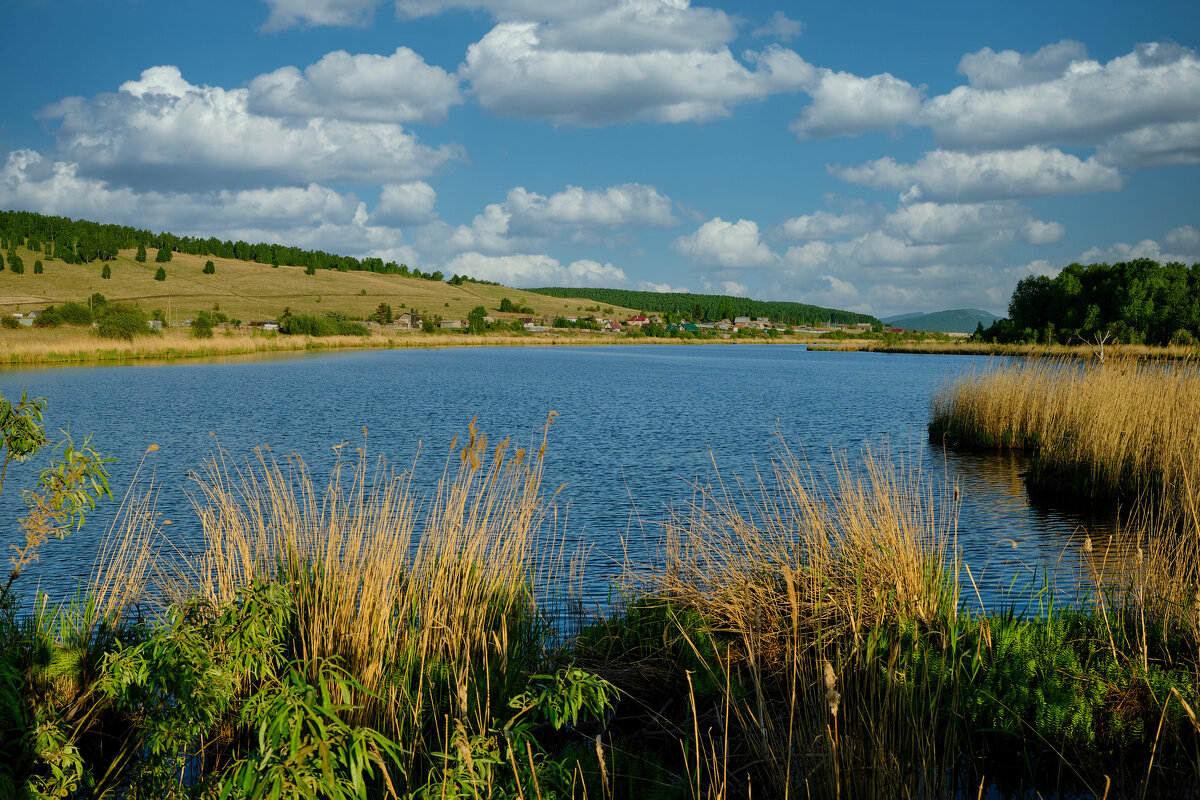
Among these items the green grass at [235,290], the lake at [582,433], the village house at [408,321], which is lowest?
the lake at [582,433]

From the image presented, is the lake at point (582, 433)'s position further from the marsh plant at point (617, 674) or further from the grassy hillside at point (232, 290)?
the grassy hillside at point (232, 290)

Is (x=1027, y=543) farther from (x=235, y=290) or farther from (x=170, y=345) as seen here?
(x=235, y=290)

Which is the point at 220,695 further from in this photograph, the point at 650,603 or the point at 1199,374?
the point at 1199,374

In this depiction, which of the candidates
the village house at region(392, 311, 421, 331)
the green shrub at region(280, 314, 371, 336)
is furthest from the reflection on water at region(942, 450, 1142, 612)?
the village house at region(392, 311, 421, 331)

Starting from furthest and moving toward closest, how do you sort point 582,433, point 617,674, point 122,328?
point 122,328
point 582,433
point 617,674

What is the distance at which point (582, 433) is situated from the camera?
22234 millimetres

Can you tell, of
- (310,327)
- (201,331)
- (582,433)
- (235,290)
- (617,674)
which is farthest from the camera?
(235,290)

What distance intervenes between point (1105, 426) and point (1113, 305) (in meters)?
73.8

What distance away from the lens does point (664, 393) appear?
121 ft

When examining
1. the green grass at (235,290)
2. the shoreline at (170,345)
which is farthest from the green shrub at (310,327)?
the green grass at (235,290)

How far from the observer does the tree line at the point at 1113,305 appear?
71000mm

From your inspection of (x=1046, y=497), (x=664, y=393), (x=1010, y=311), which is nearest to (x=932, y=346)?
(x=1010, y=311)

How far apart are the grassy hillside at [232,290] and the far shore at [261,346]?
964 inches

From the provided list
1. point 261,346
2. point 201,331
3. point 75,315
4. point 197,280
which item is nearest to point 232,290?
point 197,280
